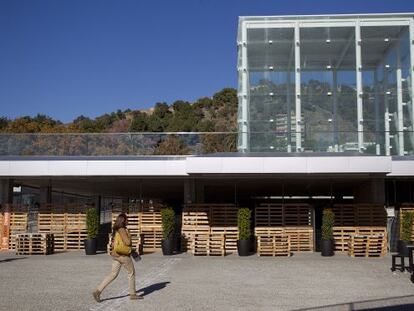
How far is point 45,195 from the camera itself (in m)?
25.3

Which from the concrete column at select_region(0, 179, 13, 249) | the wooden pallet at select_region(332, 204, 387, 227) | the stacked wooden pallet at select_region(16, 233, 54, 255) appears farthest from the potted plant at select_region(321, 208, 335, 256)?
the concrete column at select_region(0, 179, 13, 249)

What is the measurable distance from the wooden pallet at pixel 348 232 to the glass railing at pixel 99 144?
4.84 metres

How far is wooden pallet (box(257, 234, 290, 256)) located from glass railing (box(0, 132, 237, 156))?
3730 mm

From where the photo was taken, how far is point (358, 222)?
837 inches

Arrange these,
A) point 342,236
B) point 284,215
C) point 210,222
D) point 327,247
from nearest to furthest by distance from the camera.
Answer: point 327,247
point 342,236
point 210,222
point 284,215

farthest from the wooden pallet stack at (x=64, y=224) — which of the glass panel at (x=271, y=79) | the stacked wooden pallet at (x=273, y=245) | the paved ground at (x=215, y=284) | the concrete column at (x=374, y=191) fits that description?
the concrete column at (x=374, y=191)

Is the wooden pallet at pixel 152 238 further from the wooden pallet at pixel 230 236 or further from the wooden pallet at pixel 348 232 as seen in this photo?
the wooden pallet at pixel 348 232

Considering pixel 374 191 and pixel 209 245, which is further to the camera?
pixel 374 191

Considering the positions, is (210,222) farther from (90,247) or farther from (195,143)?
(90,247)

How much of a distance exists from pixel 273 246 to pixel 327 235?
1829mm

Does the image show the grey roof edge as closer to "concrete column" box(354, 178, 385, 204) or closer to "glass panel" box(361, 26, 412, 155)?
"glass panel" box(361, 26, 412, 155)

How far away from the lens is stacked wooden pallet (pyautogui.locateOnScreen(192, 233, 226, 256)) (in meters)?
20.4

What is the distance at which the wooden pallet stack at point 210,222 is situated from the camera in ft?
69.4

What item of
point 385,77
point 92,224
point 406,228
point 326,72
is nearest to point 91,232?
point 92,224
